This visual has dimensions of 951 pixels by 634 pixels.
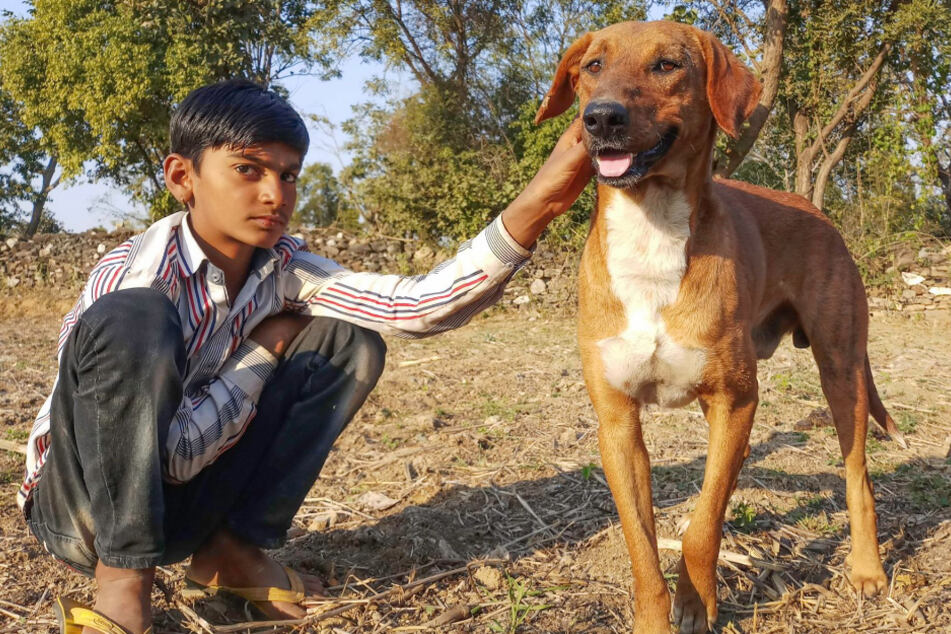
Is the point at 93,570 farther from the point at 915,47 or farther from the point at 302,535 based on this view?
the point at 915,47

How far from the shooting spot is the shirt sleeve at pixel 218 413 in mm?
2365

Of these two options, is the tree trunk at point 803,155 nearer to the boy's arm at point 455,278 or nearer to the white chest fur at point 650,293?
the white chest fur at point 650,293

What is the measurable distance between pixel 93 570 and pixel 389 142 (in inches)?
525

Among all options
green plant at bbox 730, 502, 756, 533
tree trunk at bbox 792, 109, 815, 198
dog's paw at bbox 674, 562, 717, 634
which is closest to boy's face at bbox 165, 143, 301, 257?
dog's paw at bbox 674, 562, 717, 634

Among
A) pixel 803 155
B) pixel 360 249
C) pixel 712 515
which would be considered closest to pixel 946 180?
pixel 803 155

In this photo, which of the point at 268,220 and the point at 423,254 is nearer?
the point at 268,220

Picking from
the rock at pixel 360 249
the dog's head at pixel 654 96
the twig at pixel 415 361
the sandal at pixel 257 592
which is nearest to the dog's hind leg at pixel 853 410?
the dog's head at pixel 654 96

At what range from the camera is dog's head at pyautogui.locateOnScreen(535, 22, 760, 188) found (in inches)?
92.4

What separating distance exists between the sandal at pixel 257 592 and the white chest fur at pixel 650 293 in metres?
1.25

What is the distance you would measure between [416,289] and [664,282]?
826 millimetres

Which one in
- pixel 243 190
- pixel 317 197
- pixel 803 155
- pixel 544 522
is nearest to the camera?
pixel 243 190

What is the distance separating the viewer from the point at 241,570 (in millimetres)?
2646

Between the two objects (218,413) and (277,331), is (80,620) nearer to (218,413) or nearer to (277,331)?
(218,413)

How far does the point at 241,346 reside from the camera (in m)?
2.75
